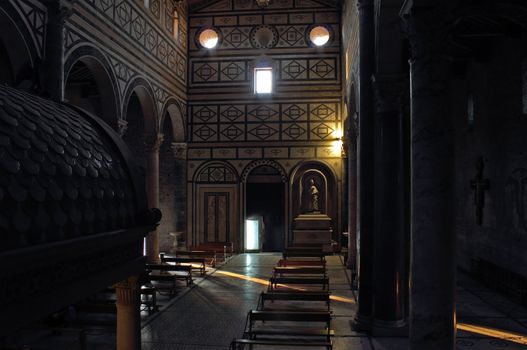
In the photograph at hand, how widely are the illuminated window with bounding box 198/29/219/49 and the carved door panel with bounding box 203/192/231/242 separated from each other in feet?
24.1

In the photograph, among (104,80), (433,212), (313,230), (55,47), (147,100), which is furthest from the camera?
(313,230)

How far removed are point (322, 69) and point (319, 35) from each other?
1711 millimetres

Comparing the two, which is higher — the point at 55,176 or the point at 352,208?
the point at 55,176

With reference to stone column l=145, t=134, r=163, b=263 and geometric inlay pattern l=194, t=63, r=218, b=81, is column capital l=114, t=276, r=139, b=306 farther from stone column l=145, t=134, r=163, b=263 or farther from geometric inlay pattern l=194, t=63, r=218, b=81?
geometric inlay pattern l=194, t=63, r=218, b=81

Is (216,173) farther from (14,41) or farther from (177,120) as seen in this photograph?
(14,41)

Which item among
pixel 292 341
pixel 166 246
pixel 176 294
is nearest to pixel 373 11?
pixel 292 341

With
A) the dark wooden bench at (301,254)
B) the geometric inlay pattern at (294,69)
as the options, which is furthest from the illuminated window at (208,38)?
Answer: the dark wooden bench at (301,254)

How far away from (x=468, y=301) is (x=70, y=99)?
618 inches

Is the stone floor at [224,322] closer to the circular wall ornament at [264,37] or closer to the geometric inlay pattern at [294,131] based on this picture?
the geometric inlay pattern at [294,131]

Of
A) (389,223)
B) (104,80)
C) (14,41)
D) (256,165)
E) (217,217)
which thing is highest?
(104,80)

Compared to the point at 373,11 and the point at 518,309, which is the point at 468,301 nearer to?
the point at 518,309

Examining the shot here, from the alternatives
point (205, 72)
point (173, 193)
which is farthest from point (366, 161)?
point (205, 72)

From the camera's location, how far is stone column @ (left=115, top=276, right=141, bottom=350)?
4.36 meters

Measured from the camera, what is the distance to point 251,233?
893 inches
